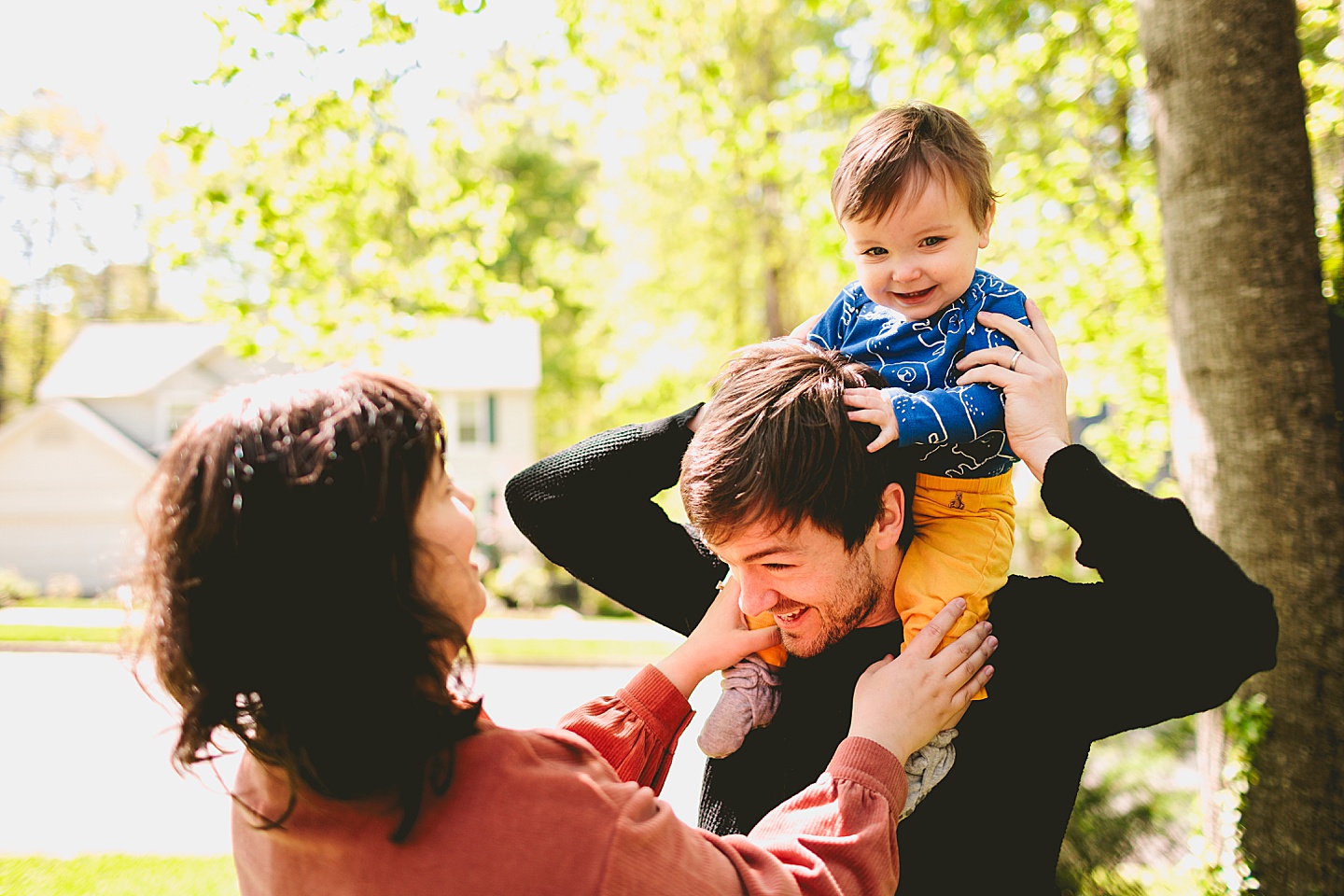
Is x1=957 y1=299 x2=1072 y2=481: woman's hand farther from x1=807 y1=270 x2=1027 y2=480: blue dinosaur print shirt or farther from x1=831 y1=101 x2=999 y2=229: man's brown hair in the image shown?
x1=831 y1=101 x2=999 y2=229: man's brown hair

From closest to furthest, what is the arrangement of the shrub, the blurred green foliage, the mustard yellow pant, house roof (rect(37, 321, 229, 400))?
1. the mustard yellow pant
2. the shrub
3. the blurred green foliage
4. house roof (rect(37, 321, 229, 400))

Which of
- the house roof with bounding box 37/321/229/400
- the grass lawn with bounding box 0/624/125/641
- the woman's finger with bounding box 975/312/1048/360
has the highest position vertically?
the woman's finger with bounding box 975/312/1048/360

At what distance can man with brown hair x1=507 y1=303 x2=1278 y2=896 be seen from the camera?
4.97ft

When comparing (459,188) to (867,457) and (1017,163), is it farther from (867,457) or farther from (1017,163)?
(867,457)

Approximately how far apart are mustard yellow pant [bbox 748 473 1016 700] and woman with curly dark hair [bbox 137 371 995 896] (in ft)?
1.81

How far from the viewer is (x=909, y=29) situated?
24.8 ft

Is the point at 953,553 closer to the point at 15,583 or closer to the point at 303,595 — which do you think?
the point at 303,595

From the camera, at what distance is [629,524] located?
6.83ft

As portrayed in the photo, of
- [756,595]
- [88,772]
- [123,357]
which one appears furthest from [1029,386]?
[123,357]

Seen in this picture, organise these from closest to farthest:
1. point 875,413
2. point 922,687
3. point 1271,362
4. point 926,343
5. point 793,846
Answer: point 793,846
point 922,687
point 875,413
point 926,343
point 1271,362

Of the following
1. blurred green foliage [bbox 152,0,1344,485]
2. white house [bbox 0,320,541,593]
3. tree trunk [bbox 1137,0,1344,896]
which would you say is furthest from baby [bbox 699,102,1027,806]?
blurred green foliage [bbox 152,0,1344,485]

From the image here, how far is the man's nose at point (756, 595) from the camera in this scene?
1.68 meters

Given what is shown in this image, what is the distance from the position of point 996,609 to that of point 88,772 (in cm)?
415

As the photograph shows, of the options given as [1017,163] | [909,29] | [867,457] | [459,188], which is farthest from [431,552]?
[459,188]
